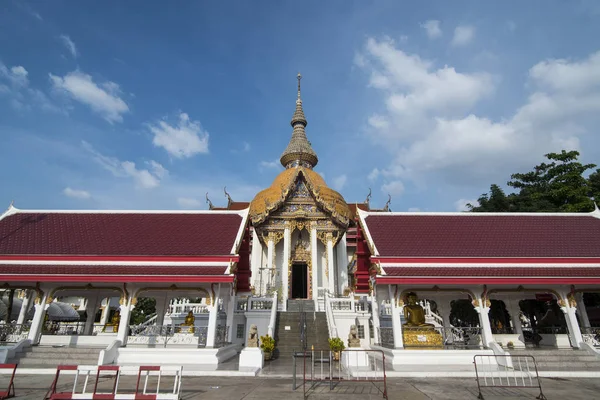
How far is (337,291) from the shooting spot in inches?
789

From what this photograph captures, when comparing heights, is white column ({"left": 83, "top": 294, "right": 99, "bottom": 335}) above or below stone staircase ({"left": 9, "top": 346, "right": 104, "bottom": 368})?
above

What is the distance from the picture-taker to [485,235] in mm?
13188

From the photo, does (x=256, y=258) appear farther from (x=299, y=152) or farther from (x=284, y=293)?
(x=299, y=152)

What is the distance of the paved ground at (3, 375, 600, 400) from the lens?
615 cm

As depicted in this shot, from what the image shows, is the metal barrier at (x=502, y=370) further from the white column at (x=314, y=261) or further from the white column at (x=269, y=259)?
the white column at (x=269, y=259)

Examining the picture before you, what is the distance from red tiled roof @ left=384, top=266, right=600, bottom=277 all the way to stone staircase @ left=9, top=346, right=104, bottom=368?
29.4 ft

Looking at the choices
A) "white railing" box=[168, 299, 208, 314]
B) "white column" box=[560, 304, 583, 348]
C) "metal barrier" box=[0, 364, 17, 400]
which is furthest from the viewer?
"white railing" box=[168, 299, 208, 314]

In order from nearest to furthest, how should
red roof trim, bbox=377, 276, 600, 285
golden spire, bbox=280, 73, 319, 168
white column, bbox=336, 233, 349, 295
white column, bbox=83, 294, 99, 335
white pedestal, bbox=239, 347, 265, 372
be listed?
white pedestal, bbox=239, 347, 265, 372 → red roof trim, bbox=377, 276, 600, 285 → white column, bbox=83, 294, 99, 335 → white column, bbox=336, 233, 349, 295 → golden spire, bbox=280, 73, 319, 168

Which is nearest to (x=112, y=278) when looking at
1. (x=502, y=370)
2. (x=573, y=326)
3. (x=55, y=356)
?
(x=55, y=356)

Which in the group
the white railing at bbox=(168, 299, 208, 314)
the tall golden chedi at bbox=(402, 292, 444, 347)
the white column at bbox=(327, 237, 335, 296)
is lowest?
the tall golden chedi at bbox=(402, 292, 444, 347)

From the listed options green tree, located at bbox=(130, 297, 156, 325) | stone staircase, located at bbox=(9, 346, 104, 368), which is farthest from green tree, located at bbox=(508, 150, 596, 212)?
green tree, located at bbox=(130, 297, 156, 325)

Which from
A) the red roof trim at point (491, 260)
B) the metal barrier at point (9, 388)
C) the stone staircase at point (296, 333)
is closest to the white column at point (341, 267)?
the stone staircase at point (296, 333)

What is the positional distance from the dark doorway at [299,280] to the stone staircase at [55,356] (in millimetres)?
11321

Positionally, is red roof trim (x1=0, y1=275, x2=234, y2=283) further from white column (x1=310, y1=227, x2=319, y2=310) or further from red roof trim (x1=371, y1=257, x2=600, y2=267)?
white column (x1=310, y1=227, x2=319, y2=310)
